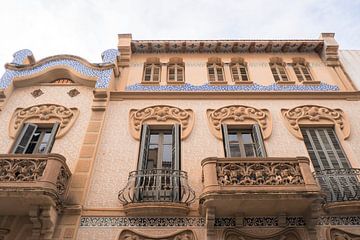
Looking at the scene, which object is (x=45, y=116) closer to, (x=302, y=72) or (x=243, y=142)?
(x=243, y=142)

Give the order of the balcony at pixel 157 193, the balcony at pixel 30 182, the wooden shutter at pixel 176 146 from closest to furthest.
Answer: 1. the balcony at pixel 30 182
2. the balcony at pixel 157 193
3. the wooden shutter at pixel 176 146

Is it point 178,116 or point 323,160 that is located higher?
point 178,116

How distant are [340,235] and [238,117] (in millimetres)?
4044

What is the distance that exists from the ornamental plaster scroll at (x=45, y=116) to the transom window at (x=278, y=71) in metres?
7.13

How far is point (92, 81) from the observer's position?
9812 mm

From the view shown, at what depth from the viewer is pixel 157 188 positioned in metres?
7.01

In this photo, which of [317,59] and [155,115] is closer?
[155,115]

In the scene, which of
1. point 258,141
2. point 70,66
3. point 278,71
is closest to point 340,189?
point 258,141

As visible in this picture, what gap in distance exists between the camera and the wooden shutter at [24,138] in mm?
8031

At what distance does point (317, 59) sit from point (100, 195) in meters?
9.62

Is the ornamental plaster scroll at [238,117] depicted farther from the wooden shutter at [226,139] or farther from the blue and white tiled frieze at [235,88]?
the blue and white tiled frieze at [235,88]

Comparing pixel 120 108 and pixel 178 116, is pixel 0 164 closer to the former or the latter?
pixel 120 108

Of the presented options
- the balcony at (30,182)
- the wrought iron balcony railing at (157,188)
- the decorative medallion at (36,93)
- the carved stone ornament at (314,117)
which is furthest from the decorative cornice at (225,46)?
the balcony at (30,182)

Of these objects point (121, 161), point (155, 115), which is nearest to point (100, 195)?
point (121, 161)
